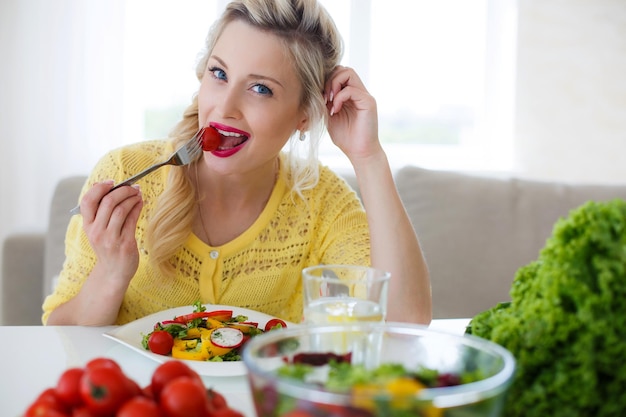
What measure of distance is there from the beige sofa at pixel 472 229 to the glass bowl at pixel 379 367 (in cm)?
182

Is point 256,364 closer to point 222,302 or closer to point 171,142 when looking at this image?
point 222,302

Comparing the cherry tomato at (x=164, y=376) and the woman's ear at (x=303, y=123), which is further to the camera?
the woman's ear at (x=303, y=123)

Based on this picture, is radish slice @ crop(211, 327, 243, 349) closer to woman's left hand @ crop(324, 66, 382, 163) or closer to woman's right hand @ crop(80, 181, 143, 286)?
woman's right hand @ crop(80, 181, 143, 286)

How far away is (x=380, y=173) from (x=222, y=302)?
1.74 feet

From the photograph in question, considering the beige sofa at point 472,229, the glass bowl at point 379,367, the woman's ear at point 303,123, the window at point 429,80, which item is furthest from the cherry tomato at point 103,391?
the window at point 429,80

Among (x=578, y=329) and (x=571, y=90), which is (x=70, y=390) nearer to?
(x=578, y=329)

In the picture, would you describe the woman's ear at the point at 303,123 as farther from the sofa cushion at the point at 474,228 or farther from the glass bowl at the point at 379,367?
the glass bowl at the point at 379,367

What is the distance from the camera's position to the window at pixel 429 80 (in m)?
4.12

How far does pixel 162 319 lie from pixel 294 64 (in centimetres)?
72

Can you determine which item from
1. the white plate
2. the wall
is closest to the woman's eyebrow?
the white plate

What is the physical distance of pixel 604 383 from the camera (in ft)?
2.57

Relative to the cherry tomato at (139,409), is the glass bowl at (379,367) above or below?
above

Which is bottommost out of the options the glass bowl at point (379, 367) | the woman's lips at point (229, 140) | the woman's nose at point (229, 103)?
the glass bowl at point (379, 367)

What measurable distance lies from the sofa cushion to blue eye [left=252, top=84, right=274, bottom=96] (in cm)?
106
